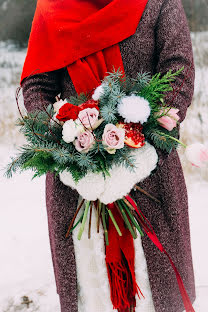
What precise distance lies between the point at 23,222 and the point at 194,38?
10.1 feet

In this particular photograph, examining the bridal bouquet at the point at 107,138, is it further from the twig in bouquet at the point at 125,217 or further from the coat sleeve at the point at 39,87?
the coat sleeve at the point at 39,87

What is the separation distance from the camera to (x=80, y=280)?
1.24 metres

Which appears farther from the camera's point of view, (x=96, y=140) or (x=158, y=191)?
(x=158, y=191)

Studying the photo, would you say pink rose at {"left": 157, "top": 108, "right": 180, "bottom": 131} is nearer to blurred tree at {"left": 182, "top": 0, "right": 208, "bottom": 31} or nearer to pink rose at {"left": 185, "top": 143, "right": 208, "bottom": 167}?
pink rose at {"left": 185, "top": 143, "right": 208, "bottom": 167}

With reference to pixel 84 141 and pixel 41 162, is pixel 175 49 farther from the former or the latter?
pixel 41 162

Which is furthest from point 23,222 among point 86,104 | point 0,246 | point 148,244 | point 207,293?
point 86,104

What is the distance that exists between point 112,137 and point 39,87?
1.63 feet

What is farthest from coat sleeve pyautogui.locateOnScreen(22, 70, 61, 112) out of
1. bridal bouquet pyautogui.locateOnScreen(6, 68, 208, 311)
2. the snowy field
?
the snowy field

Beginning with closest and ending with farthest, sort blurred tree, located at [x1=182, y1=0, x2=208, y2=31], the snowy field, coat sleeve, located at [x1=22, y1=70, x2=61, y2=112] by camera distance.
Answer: coat sleeve, located at [x1=22, y1=70, x2=61, y2=112], the snowy field, blurred tree, located at [x1=182, y1=0, x2=208, y2=31]

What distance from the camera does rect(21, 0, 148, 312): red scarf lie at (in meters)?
1.13

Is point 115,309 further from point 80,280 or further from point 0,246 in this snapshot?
point 0,246

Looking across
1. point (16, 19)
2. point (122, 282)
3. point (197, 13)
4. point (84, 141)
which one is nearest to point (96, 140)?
point (84, 141)

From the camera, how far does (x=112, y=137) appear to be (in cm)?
91

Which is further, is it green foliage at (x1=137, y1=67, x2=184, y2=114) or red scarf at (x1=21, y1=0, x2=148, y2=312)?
red scarf at (x1=21, y1=0, x2=148, y2=312)
